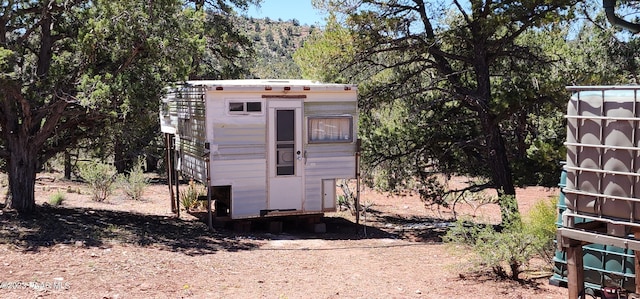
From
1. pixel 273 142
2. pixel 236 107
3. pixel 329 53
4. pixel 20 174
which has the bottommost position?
pixel 20 174

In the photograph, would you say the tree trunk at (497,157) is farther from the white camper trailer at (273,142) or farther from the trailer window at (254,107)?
the trailer window at (254,107)

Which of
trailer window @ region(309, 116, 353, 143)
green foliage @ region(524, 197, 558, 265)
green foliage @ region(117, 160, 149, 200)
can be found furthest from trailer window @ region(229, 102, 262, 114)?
green foliage @ region(117, 160, 149, 200)

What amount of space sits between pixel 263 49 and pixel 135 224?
4298cm

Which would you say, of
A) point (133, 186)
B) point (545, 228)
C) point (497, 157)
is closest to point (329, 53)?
point (497, 157)

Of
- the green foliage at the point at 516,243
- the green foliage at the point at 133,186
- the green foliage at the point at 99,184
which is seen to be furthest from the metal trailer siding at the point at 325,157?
the green foliage at the point at 133,186

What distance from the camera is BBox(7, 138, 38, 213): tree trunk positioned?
10367 mm

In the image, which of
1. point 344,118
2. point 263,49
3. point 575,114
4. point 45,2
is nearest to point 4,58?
point 45,2

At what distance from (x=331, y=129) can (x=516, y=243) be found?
15.8 ft

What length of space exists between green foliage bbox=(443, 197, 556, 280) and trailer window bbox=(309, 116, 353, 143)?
12.6 feet

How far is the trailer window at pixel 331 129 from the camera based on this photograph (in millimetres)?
11242

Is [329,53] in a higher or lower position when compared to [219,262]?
higher

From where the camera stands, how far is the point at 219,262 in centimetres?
833

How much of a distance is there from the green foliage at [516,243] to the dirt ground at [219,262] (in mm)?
222

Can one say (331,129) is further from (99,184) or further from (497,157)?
(99,184)
